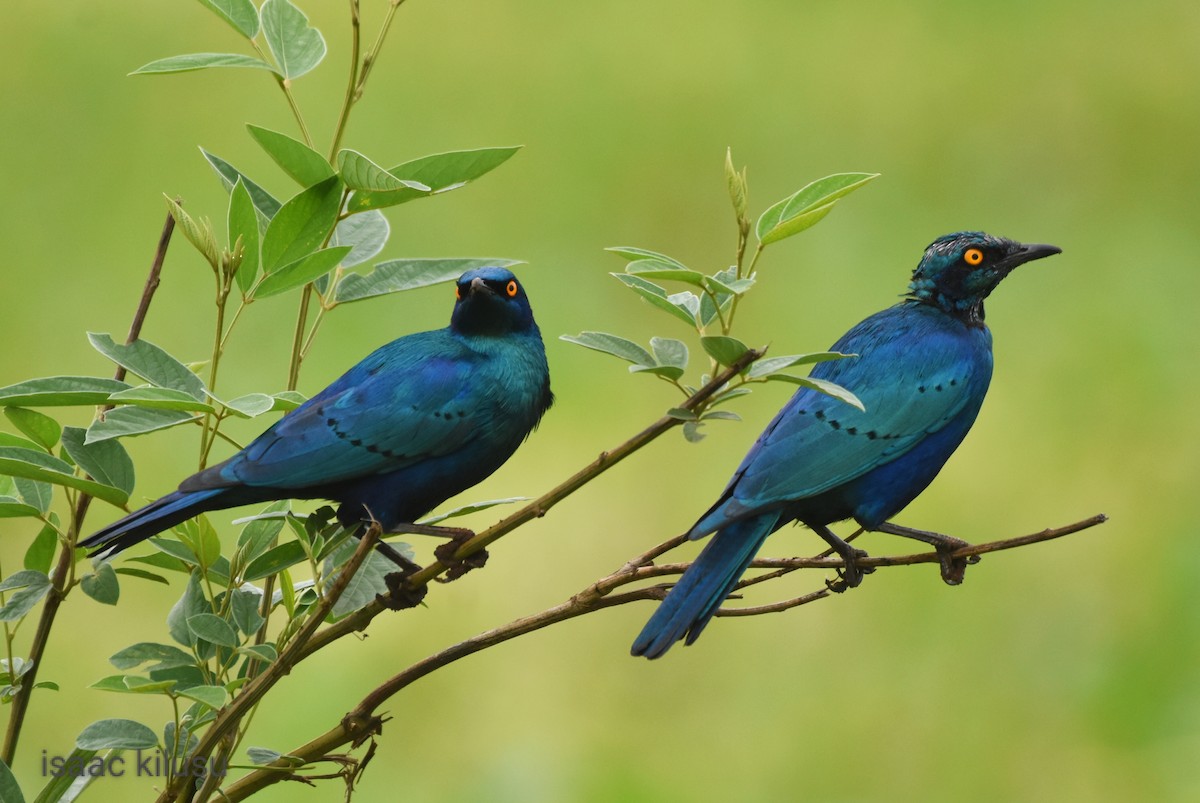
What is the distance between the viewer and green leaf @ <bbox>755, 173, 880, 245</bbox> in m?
1.37

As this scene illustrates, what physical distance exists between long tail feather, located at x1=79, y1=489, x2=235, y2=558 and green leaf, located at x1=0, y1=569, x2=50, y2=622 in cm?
7

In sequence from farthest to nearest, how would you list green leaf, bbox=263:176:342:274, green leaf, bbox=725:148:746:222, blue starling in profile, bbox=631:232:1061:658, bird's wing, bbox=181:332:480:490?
blue starling in profile, bbox=631:232:1061:658, bird's wing, bbox=181:332:480:490, green leaf, bbox=263:176:342:274, green leaf, bbox=725:148:746:222

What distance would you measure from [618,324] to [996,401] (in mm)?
1328

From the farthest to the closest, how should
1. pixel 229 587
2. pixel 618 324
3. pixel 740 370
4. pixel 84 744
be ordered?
pixel 618 324 < pixel 229 587 < pixel 84 744 < pixel 740 370

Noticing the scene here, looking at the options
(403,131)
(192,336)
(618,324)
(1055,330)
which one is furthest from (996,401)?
(192,336)

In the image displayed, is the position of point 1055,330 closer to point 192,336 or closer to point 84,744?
point 192,336

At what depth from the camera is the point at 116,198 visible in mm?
5078

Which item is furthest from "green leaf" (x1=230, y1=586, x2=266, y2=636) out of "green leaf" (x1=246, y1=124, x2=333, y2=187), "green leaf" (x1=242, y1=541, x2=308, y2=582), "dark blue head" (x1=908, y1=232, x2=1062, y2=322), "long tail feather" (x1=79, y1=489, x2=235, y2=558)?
"dark blue head" (x1=908, y1=232, x2=1062, y2=322)

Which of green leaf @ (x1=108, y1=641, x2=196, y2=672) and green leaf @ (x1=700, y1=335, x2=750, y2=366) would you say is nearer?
green leaf @ (x1=700, y1=335, x2=750, y2=366)

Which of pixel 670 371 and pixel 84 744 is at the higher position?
pixel 670 371

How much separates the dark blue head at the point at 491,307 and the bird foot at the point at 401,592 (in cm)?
53

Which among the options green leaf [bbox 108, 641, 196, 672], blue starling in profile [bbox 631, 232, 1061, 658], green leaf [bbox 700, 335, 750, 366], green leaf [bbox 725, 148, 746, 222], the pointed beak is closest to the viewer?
green leaf [bbox 700, 335, 750, 366]

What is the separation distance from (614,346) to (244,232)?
17.5 inches

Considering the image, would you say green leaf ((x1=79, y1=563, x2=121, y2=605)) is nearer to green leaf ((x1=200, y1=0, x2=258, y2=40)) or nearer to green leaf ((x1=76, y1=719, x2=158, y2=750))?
green leaf ((x1=76, y1=719, x2=158, y2=750))
